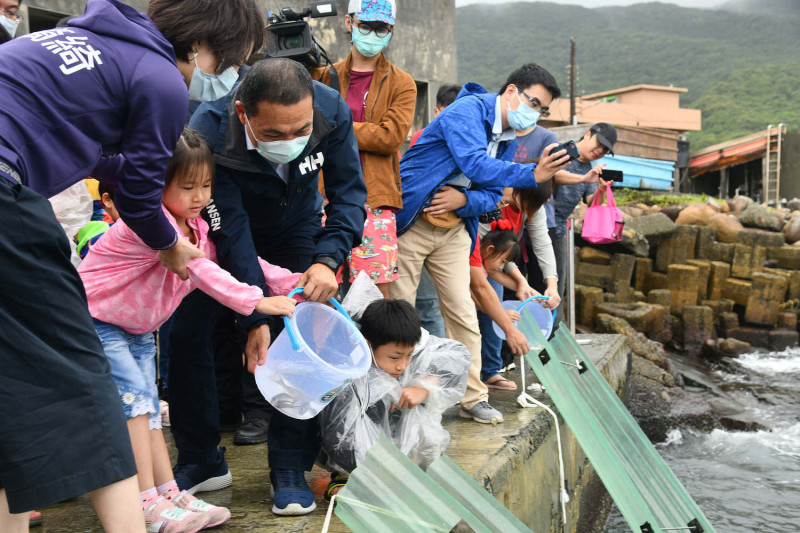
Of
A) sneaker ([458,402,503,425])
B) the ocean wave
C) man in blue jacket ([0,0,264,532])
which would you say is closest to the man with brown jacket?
sneaker ([458,402,503,425])

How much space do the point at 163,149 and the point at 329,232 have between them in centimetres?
92

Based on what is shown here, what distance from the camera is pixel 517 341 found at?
12.8ft

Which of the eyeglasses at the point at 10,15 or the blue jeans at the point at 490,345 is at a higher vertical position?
the eyeglasses at the point at 10,15

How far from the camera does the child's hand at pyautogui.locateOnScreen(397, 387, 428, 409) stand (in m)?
2.87

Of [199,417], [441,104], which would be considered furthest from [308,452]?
[441,104]

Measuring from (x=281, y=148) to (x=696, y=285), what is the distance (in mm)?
12434

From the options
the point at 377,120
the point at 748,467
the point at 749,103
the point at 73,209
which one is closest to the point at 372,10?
the point at 377,120

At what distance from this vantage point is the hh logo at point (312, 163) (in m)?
2.68

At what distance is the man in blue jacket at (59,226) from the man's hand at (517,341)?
2.32 m

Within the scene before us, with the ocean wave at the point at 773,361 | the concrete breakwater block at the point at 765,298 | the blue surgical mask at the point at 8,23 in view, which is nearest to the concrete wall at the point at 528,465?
the blue surgical mask at the point at 8,23

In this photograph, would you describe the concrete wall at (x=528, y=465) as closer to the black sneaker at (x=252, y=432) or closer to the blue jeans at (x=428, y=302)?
the blue jeans at (x=428, y=302)

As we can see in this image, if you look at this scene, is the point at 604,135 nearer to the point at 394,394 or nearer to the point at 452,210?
the point at 452,210

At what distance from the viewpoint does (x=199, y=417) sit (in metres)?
2.72

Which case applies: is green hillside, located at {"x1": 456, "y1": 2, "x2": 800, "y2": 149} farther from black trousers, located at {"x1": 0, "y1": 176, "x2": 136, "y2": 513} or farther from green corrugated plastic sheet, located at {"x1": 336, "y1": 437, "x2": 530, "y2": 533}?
black trousers, located at {"x1": 0, "y1": 176, "x2": 136, "y2": 513}
